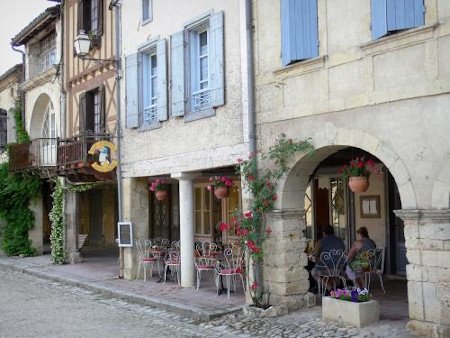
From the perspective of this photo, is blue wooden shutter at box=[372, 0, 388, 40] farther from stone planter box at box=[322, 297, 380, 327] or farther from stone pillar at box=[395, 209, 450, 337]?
stone planter box at box=[322, 297, 380, 327]

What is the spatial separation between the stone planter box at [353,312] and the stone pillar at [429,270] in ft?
2.21

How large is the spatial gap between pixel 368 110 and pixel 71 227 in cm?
1161

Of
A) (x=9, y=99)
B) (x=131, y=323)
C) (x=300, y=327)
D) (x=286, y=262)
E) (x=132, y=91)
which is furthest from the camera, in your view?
(x=9, y=99)

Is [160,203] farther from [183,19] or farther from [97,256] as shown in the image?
[183,19]

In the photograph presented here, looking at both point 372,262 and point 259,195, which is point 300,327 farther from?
point 372,262

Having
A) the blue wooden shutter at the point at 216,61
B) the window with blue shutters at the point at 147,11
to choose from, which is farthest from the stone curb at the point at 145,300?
the window with blue shutters at the point at 147,11

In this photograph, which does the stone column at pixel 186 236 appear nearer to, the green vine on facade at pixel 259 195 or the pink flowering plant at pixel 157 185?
the pink flowering plant at pixel 157 185

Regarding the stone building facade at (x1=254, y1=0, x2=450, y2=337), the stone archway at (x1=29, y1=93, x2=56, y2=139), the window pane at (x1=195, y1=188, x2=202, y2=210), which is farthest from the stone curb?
the stone archway at (x1=29, y1=93, x2=56, y2=139)

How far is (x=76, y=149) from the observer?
1419 cm

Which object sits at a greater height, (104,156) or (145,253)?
(104,156)

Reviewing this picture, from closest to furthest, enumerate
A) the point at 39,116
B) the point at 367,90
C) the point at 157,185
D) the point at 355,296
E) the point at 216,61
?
the point at 367,90, the point at 355,296, the point at 216,61, the point at 157,185, the point at 39,116

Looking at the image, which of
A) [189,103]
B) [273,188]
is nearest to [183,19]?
[189,103]

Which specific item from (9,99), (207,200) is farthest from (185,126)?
(9,99)

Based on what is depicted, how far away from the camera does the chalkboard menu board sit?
1297 cm
